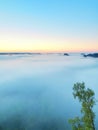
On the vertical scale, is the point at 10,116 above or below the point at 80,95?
below

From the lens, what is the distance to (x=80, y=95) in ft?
41.9

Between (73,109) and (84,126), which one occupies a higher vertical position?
(84,126)

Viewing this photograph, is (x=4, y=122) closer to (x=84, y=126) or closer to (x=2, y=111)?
(x=2, y=111)

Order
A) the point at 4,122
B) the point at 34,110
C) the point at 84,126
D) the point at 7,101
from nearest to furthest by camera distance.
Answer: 1. the point at 84,126
2. the point at 4,122
3. the point at 34,110
4. the point at 7,101

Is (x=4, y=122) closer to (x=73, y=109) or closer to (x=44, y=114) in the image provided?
(x=44, y=114)

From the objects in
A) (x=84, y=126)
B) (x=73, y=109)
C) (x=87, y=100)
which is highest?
(x=87, y=100)

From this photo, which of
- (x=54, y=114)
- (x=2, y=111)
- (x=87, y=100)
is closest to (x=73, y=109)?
(x=54, y=114)

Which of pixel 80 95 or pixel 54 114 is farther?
pixel 54 114

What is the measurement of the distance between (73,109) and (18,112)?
389 inches

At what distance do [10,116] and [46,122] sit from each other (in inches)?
218

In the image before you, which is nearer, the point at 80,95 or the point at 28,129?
the point at 80,95

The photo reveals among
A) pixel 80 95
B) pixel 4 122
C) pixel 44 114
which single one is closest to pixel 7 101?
pixel 44 114

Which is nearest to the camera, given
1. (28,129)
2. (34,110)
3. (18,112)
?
(28,129)

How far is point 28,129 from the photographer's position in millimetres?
28078
